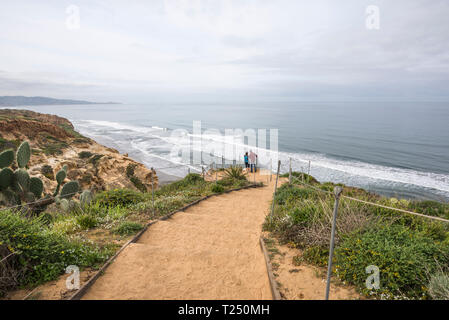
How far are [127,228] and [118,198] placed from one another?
9.40 ft

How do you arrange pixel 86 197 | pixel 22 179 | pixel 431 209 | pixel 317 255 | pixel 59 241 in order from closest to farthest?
1. pixel 59 241
2. pixel 317 255
3. pixel 22 179
4. pixel 86 197
5. pixel 431 209

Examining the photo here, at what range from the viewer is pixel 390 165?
2544 centimetres

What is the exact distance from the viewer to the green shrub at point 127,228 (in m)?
5.88

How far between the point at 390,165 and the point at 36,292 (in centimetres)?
2965

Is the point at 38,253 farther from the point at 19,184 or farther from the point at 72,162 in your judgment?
the point at 72,162

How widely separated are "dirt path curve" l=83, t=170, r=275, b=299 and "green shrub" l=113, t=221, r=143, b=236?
261mm

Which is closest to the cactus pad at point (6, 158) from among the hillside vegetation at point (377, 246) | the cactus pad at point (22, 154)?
the cactus pad at point (22, 154)

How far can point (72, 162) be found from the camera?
1588 cm

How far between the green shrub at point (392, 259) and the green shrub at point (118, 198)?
6.88 m

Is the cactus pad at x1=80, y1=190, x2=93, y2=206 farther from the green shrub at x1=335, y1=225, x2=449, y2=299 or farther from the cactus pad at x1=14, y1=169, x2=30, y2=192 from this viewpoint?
the green shrub at x1=335, y1=225, x2=449, y2=299

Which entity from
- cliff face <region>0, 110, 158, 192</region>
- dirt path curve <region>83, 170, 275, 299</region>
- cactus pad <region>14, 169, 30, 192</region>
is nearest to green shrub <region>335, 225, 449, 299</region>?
dirt path curve <region>83, 170, 275, 299</region>

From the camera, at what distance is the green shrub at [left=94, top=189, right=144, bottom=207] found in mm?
8375

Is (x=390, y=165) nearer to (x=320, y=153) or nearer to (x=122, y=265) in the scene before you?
(x=320, y=153)

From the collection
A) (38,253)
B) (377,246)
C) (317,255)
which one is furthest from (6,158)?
(377,246)
